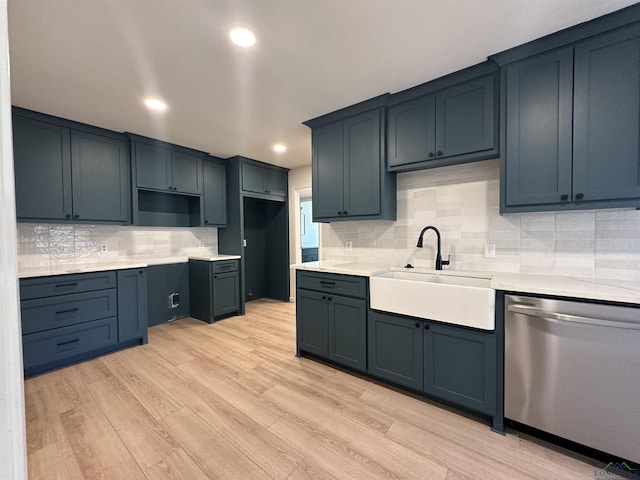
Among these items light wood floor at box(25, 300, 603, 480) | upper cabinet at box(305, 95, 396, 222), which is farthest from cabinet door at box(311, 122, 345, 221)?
light wood floor at box(25, 300, 603, 480)

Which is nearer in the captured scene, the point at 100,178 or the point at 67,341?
the point at 67,341

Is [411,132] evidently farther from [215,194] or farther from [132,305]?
[132,305]

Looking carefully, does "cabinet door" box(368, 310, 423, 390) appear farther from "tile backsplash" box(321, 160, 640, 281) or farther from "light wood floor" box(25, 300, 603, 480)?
"tile backsplash" box(321, 160, 640, 281)

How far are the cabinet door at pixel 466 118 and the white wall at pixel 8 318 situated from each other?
237 centimetres

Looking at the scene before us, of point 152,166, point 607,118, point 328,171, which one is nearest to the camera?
point 607,118

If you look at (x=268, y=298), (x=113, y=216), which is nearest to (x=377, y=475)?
(x=113, y=216)

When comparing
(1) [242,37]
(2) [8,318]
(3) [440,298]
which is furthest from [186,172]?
(2) [8,318]

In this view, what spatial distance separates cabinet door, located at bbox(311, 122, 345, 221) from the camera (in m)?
2.82

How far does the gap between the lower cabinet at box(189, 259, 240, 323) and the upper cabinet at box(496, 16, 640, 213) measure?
3.49 metres

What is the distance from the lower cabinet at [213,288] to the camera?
390 centimetres


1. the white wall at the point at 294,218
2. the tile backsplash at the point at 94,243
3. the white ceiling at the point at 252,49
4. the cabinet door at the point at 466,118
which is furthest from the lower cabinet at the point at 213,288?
the cabinet door at the point at 466,118

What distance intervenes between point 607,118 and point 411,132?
1.20 meters

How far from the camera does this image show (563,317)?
155cm

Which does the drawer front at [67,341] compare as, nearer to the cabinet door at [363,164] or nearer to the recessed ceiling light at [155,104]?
the recessed ceiling light at [155,104]
